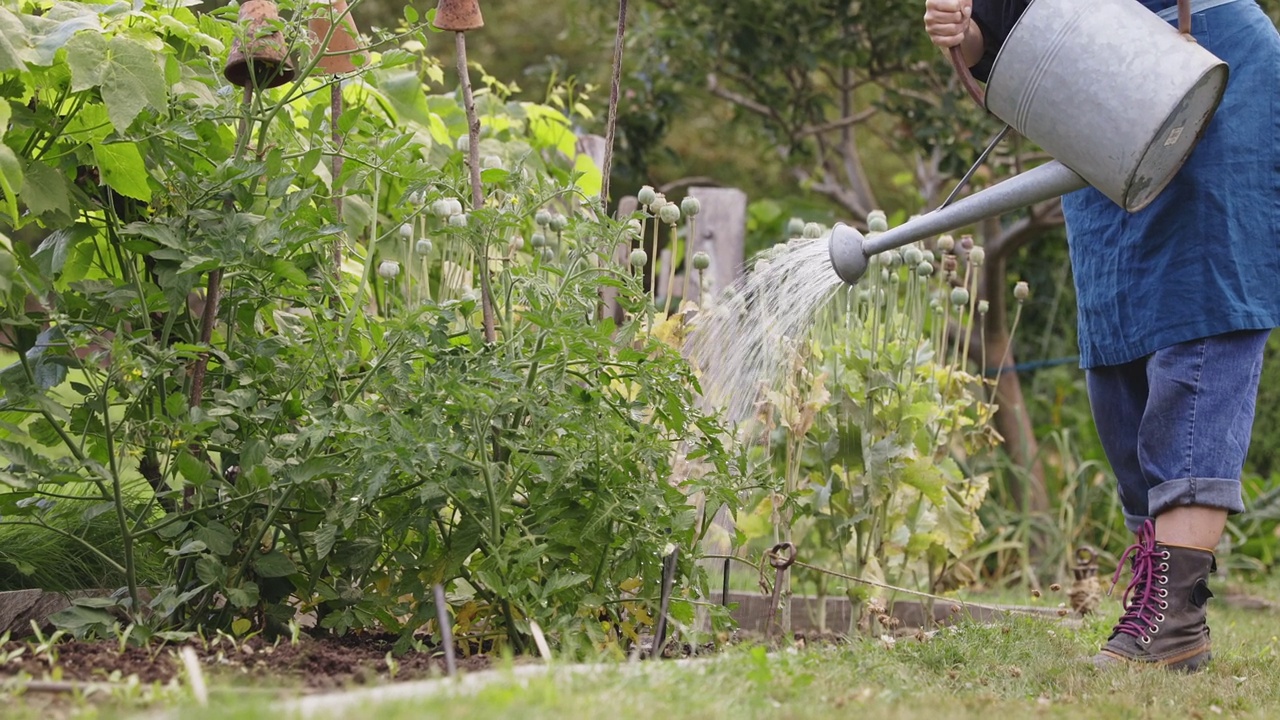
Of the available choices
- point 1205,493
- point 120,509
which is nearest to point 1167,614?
point 1205,493

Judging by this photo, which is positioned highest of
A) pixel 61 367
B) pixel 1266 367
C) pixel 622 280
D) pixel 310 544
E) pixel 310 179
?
pixel 310 179

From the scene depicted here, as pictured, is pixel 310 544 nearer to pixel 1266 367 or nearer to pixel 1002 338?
pixel 1002 338

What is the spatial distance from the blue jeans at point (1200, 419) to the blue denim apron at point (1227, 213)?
0.05 meters

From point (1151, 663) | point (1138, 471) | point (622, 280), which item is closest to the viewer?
point (622, 280)

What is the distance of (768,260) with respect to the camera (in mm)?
2785

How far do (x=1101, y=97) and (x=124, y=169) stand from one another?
1613 mm

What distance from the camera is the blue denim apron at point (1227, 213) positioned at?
7.23 feet

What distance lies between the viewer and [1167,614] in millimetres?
2254

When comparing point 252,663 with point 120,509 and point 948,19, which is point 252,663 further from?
point 948,19

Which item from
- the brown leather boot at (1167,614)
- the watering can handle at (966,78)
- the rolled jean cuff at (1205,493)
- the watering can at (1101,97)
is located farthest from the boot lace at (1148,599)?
the watering can handle at (966,78)

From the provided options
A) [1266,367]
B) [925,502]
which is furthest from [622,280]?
[1266,367]

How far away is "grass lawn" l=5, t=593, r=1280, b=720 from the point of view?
4.39 ft

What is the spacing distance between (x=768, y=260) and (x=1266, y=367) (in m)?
4.38

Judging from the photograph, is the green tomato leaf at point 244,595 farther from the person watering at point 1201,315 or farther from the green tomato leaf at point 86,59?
the person watering at point 1201,315
